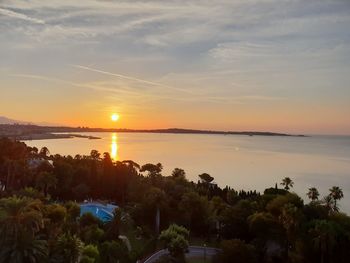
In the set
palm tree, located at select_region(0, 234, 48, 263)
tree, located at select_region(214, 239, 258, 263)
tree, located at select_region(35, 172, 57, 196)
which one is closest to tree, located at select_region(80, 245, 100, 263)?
palm tree, located at select_region(0, 234, 48, 263)

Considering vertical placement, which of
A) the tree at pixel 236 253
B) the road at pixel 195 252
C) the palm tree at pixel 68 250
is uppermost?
the palm tree at pixel 68 250

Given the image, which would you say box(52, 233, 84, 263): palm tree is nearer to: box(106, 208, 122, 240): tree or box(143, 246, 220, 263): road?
box(106, 208, 122, 240): tree

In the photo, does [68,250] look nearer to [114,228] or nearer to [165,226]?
[114,228]

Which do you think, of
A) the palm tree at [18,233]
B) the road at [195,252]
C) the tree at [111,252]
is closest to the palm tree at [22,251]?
the palm tree at [18,233]

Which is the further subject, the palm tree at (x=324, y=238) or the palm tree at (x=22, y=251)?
the palm tree at (x=324, y=238)

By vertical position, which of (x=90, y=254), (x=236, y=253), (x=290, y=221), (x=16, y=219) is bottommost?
(x=236, y=253)

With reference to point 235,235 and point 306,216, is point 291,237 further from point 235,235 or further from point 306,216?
point 235,235

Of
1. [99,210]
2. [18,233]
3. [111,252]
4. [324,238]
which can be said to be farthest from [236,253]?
[99,210]

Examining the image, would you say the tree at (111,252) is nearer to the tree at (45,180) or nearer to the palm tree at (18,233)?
the palm tree at (18,233)

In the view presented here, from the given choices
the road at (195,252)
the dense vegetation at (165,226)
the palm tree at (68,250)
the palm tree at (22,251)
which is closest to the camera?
the palm tree at (22,251)
